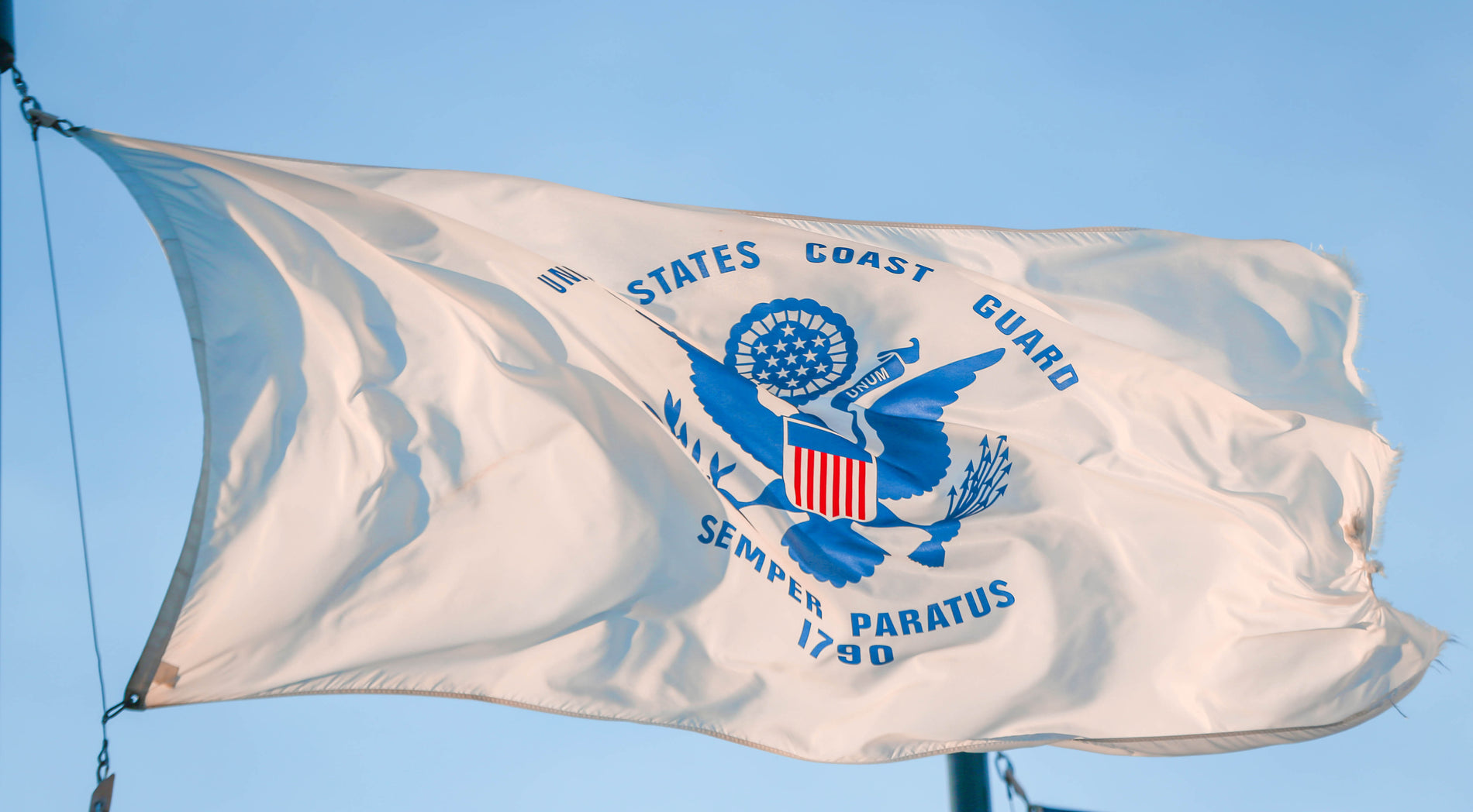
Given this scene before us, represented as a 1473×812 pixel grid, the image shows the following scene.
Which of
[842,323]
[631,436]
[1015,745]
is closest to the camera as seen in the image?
[1015,745]

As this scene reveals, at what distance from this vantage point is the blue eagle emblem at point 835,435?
29.0ft

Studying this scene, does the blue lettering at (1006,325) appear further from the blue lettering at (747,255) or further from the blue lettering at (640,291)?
the blue lettering at (640,291)

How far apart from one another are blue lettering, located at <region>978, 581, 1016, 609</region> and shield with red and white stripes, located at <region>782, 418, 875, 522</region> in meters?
0.85

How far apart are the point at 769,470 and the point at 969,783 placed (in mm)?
2204

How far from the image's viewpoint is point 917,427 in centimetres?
920

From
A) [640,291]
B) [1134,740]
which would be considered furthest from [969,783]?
[640,291]

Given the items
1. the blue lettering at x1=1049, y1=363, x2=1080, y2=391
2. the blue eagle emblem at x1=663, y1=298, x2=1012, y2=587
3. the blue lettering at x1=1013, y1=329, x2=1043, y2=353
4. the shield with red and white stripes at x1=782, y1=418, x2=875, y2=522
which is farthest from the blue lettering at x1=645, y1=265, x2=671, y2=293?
the blue lettering at x1=1049, y1=363, x2=1080, y2=391

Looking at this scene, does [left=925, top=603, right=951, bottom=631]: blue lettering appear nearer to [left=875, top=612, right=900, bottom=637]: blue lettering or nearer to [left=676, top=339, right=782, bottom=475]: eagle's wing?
[left=875, top=612, right=900, bottom=637]: blue lettering

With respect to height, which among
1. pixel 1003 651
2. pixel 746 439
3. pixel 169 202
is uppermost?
pixel 169 202

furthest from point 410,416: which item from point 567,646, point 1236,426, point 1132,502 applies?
point 1236,426

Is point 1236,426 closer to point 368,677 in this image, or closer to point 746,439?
point 746,439

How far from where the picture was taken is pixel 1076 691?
28.0ft

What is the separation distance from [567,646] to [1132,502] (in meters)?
3.67

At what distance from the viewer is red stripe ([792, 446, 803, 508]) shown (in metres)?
8.84
